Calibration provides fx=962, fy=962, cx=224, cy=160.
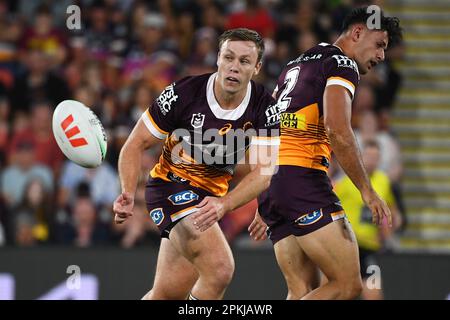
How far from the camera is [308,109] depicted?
593 centimetres

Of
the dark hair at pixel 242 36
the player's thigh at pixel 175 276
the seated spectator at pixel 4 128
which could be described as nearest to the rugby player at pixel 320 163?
the dark hair at pixel 242 36

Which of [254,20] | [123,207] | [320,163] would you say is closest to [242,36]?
[320,163]

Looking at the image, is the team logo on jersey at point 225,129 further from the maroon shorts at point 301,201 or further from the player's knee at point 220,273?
the player's knee at point 220,273

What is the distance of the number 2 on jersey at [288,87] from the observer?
600 cm

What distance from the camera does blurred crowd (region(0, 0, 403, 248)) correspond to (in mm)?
9312

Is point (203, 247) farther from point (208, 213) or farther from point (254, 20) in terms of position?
point (254, 20)

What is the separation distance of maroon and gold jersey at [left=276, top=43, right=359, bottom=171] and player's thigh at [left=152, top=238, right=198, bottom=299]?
893 millimetres

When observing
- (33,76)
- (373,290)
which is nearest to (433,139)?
(373,290)

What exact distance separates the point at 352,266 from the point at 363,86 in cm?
529

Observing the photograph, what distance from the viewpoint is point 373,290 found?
28.1ft

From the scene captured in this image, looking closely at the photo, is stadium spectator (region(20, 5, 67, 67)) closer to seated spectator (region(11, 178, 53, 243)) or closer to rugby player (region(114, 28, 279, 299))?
seated spectator (region(11, 178, 53, 243))

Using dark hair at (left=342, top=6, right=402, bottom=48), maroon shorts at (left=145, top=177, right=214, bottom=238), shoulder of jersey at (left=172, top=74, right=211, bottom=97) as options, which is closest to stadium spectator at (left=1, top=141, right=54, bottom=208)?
maroon shorts at (left=145, top=177, right=214, bottom=238)

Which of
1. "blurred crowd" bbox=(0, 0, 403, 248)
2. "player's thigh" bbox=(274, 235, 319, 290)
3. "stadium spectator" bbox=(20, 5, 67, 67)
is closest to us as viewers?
"player's thigh" bbox=(274, 235, 319, 290)
